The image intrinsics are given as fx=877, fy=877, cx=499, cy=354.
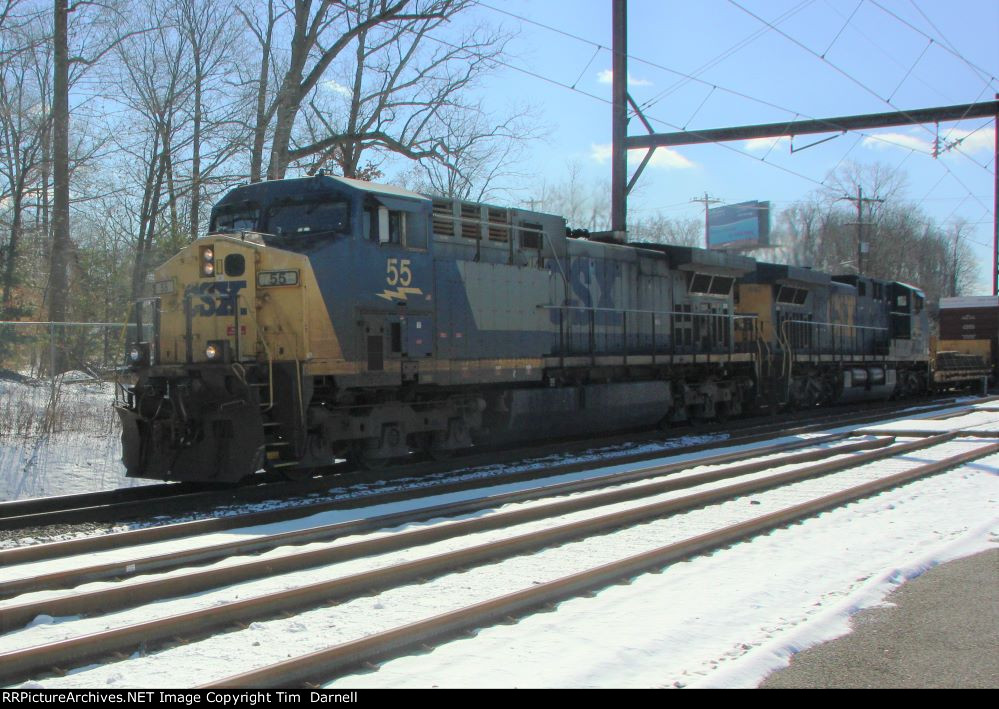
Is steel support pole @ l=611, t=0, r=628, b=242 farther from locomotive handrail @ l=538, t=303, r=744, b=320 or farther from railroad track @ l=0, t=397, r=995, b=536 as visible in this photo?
railroad track @ l=0, t=397, r=995, b=536

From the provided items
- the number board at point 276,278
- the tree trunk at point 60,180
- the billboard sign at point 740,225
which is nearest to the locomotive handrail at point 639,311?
the number board at point 276,278

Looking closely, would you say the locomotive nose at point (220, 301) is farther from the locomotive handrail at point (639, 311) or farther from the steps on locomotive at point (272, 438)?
the locomotive handrail at point (639, 311)

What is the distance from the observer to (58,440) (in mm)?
12195

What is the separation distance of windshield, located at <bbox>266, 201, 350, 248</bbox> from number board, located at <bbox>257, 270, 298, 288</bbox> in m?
0.70

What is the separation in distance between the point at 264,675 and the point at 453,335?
7811mm

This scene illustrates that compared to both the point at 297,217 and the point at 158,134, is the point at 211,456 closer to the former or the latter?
the point at 297,217

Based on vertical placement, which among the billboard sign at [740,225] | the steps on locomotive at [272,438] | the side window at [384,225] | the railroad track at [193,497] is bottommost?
the railroad track at [193,497]

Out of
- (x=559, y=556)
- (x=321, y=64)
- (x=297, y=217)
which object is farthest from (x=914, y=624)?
(x=321, y=64)

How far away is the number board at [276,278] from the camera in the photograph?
30.6ft

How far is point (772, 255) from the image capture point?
3214 inches

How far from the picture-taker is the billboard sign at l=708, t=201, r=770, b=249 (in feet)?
239

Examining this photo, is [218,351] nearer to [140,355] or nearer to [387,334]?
[140,355]

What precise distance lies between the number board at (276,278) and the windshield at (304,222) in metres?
0.70

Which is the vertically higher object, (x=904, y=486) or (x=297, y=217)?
(x=297, y=217)
